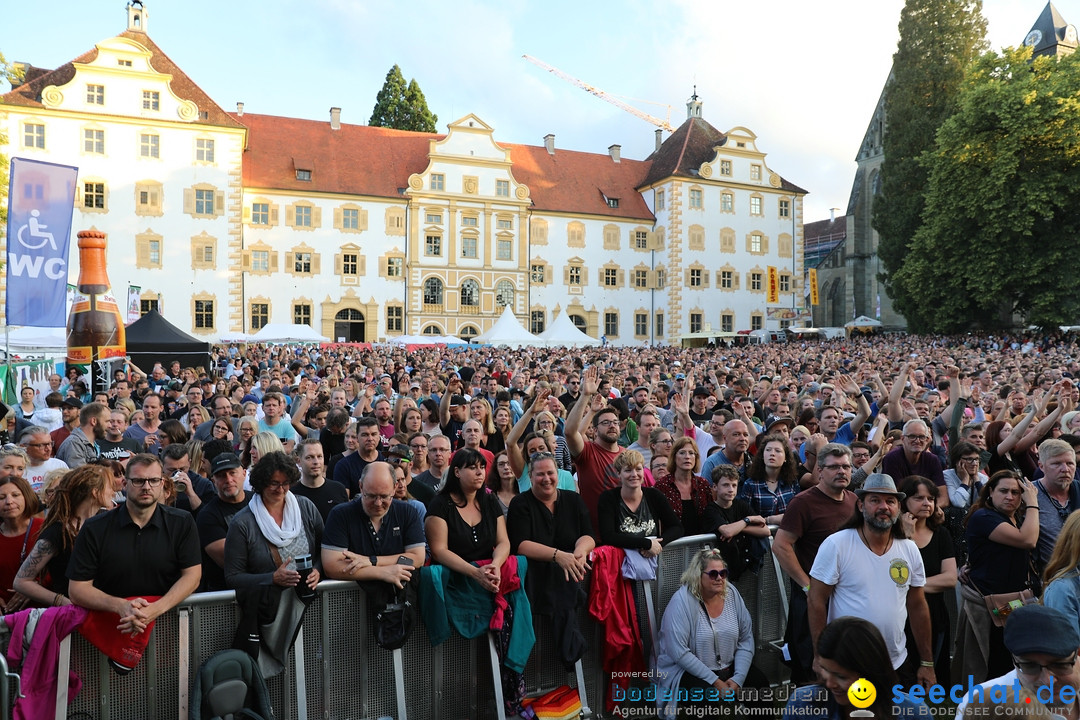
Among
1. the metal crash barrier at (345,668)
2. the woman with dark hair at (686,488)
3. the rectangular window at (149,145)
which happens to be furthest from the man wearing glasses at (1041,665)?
the rectangular window at (149,145)

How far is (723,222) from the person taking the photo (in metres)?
53.9

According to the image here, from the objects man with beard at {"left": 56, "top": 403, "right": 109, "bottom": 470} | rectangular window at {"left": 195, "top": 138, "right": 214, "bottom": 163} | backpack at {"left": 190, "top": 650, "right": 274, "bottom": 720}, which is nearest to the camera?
backpack at {"left": 190, "top": 650, "right": 274, "bottom": 720}

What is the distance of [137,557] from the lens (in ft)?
13.6

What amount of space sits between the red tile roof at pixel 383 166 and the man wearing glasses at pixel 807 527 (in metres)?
44.9

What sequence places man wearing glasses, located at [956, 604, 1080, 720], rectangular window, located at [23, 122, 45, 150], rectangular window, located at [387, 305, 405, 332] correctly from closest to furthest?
man wearing glasses, located at [956, 604, 1080, 720], rectangular window, located at [23, 122, 45, 150], rectangular window, located at [387, 305, 405, 332]

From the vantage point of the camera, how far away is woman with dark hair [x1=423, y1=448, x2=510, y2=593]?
483 cm

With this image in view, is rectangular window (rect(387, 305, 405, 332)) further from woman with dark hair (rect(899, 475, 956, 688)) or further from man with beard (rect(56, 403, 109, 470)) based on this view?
woman with dark hair (rect(899, 475, 956, 688))

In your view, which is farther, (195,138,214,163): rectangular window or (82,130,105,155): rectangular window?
(195,138,214,163): rectangular window

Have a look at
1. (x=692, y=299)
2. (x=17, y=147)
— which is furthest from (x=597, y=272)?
(x=17, y=147)

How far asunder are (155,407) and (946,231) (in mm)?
39028

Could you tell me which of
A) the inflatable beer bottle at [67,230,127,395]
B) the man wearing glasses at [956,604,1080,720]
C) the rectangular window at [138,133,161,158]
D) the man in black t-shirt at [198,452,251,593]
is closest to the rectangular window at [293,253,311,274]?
the rectangular window at [138,133,161,158]

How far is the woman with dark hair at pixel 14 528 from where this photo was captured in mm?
4496

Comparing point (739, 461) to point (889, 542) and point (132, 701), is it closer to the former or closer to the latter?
point (889, 542)

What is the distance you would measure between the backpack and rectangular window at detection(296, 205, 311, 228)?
1750 inches
